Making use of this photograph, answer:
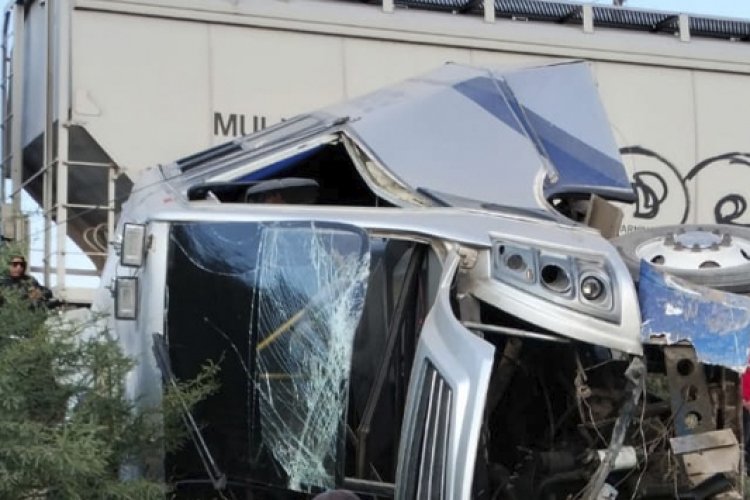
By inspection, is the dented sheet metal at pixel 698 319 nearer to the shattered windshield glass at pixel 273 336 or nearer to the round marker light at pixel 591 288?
the round marker light at pixel 591 288

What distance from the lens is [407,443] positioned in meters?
3.20

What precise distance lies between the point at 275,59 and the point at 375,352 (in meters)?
5.39

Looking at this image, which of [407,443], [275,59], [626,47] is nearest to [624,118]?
[626,47]

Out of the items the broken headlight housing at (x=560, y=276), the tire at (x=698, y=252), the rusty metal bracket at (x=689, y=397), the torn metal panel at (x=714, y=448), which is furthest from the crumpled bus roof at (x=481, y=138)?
the torn metal panel at (x=714, y=448)

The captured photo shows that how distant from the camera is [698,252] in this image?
13.4ft

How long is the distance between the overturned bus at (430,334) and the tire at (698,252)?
0.03m

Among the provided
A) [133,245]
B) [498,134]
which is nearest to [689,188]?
[498,134]

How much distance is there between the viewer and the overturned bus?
11.1ft

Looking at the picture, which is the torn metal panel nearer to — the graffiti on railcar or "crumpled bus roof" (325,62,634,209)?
"crumpled bus roof" (325,62,634,209)

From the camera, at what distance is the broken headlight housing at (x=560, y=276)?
3.36m

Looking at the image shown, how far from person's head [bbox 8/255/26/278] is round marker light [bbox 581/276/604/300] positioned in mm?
1749

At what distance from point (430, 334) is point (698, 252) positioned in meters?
1.29

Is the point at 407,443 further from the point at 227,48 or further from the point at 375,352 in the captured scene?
the point at 227,48

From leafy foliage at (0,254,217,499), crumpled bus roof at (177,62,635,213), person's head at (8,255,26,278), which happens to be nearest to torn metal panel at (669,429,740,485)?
crumpled bus roof at (177,62,635,213)
